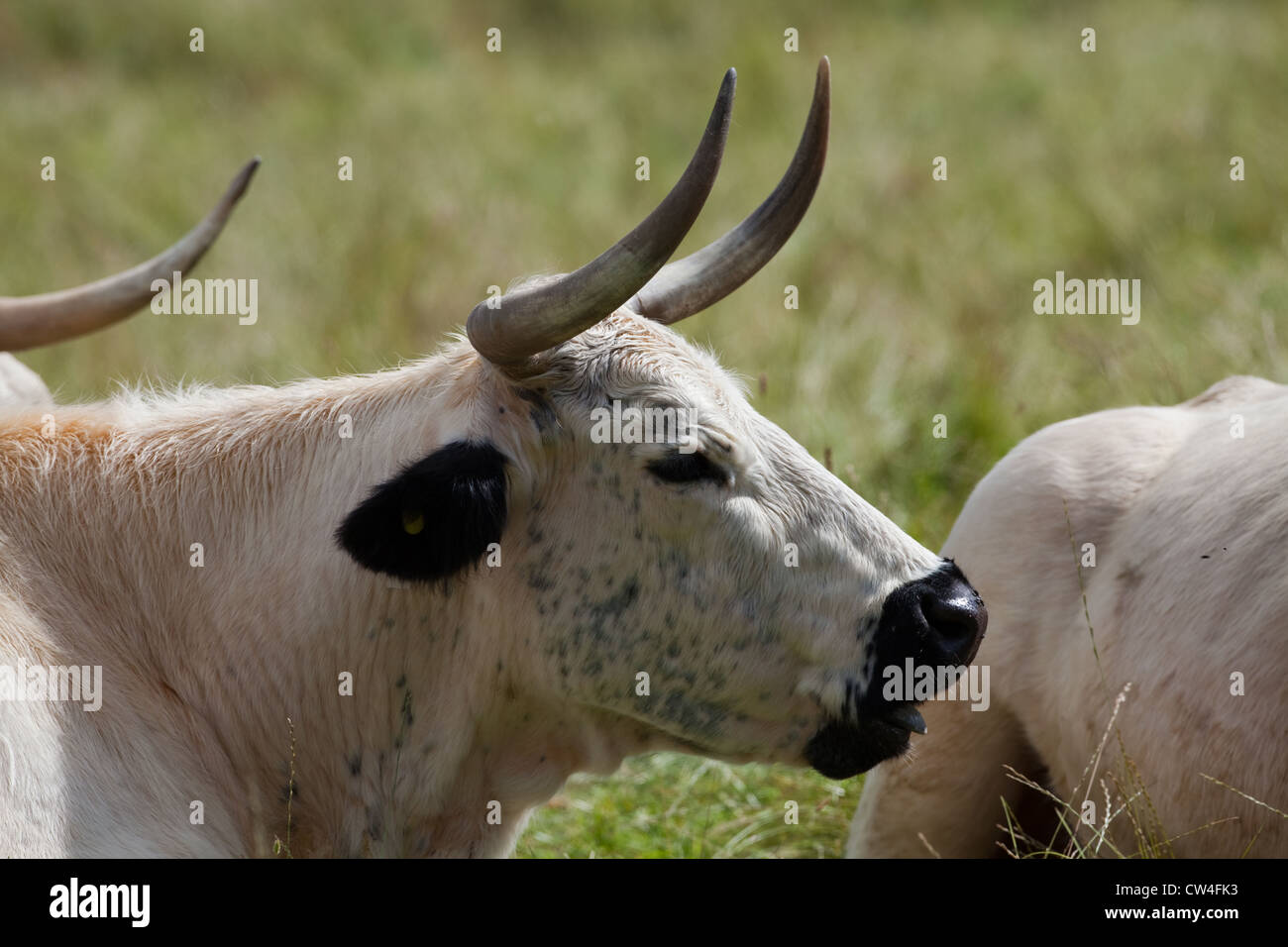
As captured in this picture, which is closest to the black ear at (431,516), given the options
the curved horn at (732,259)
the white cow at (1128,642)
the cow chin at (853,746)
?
the curved horn at (732,259)

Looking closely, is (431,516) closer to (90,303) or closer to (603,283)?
(603,283)

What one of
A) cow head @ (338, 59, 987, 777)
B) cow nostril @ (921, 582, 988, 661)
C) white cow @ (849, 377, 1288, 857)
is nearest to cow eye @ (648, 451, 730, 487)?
cow head @ (338, 59, 987, 777)

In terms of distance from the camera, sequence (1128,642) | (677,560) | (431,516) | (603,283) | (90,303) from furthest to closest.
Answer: (90,303) < (1128,642) < (677,560) < (431,516) < (603,283)

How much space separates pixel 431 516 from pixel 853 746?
1.11 metres

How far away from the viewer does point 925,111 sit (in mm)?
12695

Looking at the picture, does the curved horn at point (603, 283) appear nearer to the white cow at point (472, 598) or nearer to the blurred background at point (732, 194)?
the white cow at point (472, 598)

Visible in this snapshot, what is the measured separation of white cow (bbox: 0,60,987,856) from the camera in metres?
3.24

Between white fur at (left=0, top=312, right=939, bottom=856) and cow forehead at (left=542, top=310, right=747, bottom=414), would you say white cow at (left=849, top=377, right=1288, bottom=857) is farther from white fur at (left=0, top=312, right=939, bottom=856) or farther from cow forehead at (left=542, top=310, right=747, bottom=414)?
cow forehead at (left=542, top=310, right=747, bottom=414)

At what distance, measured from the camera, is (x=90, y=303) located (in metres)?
4.68

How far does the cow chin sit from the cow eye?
2.08ft

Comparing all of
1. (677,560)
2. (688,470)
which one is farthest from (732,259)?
(677,560)

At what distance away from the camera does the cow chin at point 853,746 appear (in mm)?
3344
